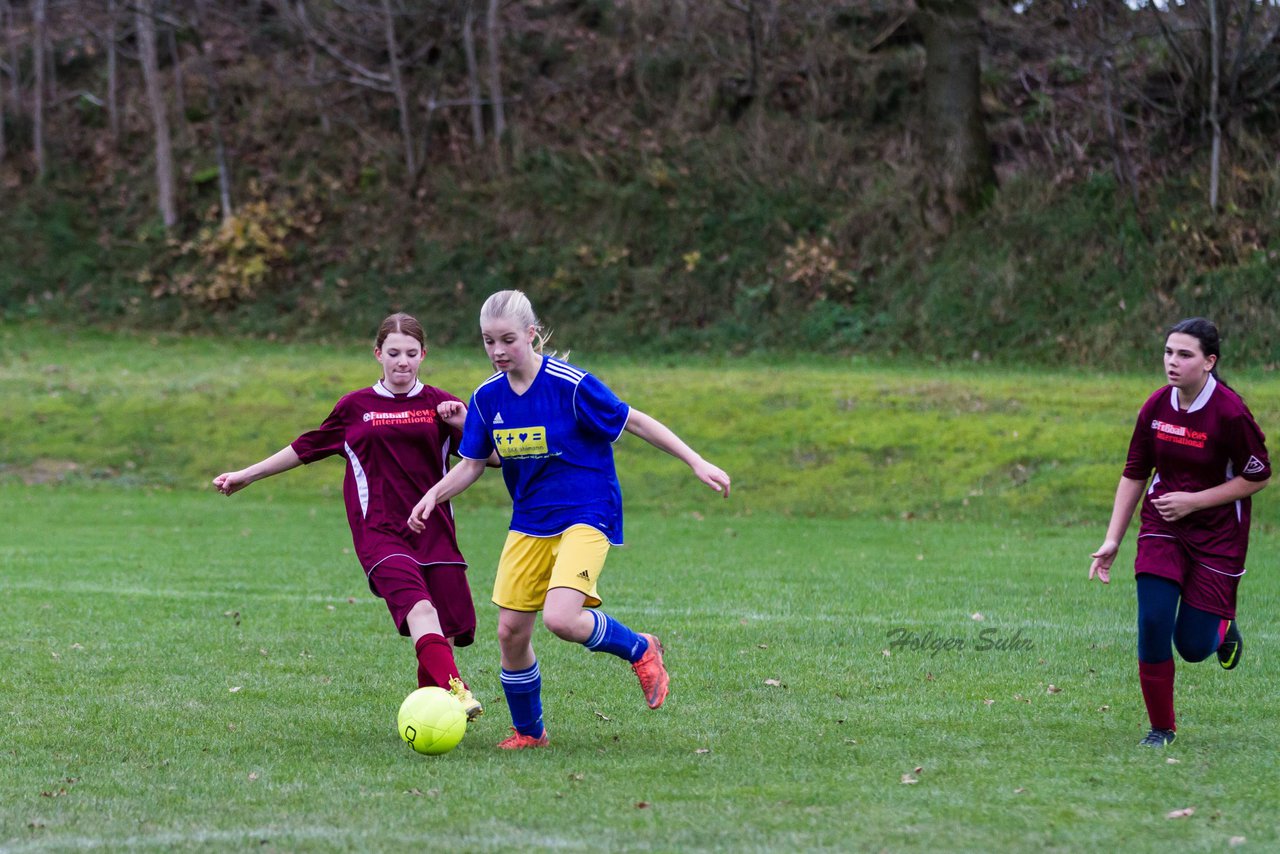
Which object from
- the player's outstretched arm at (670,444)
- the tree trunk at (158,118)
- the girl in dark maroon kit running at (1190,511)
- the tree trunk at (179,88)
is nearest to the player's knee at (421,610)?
the player's outstretched arm at (670,444)

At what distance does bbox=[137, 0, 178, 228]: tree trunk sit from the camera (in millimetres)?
30969

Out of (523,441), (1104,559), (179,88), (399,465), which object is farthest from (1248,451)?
(179,88)

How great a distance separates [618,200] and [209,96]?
1161 cm

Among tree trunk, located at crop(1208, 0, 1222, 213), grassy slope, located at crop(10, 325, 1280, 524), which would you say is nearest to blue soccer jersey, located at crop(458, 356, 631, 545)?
grassy slope, located at crop(10, 325, 1280, 524)

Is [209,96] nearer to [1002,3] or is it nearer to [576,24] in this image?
[576,24]

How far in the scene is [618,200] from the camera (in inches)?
1130

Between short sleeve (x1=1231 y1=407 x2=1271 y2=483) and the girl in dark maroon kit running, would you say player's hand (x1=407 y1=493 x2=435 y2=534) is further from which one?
short sleeve (x1=1231 y1=407 x2=1271 y2=483)

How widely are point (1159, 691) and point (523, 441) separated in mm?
3015

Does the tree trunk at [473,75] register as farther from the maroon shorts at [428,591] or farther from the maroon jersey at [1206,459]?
the maroon jersey at [1206,459]

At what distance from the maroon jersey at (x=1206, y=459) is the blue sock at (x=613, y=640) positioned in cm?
238

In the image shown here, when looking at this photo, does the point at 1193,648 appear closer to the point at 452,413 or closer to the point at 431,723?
the point at 431,723

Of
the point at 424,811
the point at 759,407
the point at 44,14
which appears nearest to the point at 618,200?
the point at 759,407

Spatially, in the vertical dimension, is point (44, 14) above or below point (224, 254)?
above

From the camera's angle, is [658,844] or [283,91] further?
[283,91]
